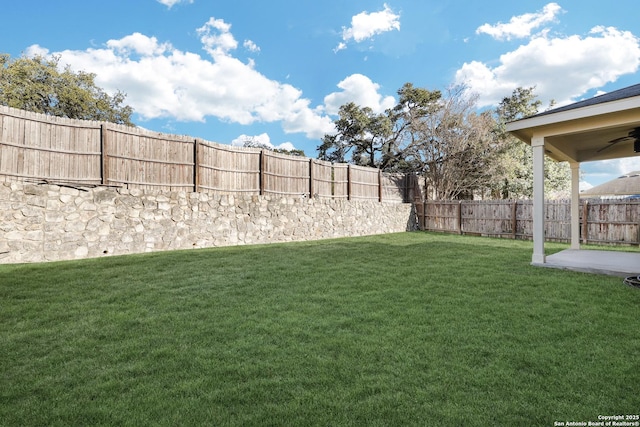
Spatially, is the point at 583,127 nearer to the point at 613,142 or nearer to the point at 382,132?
the point at 613,142

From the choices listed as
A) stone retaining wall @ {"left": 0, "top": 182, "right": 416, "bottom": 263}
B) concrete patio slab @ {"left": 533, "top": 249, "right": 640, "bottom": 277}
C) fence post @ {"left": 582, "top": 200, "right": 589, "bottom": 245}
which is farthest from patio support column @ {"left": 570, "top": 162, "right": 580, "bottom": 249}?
stone retaining wall @ {"left": 0, "top": 182, "right": 416, "bottom": 263}

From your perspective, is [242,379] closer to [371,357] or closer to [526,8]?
[371,357]

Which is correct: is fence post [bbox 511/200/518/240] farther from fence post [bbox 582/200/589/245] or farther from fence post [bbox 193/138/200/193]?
fence post [bbox 193/138/200/193]

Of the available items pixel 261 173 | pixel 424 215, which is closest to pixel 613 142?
pixel 261 173

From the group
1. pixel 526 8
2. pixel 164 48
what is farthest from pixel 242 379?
pixel 164 48

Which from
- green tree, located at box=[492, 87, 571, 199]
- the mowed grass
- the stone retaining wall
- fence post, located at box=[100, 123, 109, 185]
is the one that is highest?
green tree, located at box=[492, 87, 571, 199]

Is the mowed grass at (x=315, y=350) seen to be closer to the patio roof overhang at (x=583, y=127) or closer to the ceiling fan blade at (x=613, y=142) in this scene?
the patio roof overhang at (x=583, y=127)

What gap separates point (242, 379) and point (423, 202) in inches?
605

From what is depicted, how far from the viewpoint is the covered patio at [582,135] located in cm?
561

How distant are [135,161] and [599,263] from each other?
33.7ft

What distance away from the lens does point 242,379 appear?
219 centimetres

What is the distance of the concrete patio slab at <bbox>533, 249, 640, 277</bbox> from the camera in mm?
5674

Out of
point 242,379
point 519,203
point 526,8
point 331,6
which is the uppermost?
point 331,6

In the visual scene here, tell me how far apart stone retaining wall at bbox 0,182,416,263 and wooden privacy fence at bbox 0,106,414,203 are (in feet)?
0.92
